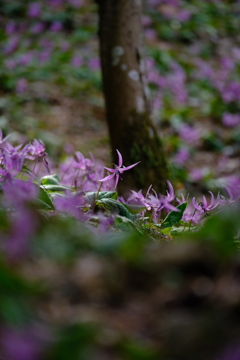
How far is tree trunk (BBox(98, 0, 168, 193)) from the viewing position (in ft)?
13.0

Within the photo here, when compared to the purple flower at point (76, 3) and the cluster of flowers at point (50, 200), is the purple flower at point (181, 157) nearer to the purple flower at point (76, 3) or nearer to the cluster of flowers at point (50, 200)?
the cluster of flowers at point (50, 200)

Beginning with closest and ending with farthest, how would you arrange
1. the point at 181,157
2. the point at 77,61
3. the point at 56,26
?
1. the point at 181,157
2. the point at 77,61
3. the point at 56,26

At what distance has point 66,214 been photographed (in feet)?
6.86

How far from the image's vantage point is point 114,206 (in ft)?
7.63

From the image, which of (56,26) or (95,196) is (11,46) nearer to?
(56,26)

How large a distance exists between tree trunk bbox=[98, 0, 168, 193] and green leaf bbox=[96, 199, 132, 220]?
1.58 meters

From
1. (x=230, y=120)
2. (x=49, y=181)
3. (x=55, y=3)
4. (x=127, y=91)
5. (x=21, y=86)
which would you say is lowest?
(x=230, y=120)

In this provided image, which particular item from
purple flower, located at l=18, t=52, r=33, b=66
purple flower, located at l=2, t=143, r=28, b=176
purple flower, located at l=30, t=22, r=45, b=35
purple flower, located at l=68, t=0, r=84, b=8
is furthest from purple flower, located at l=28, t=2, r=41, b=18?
purple flower, located at l=2, t=143, r=28, b=176

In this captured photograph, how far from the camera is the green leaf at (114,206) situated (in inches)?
90.7

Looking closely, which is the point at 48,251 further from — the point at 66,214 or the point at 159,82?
the point at 159,82

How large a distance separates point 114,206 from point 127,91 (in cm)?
178

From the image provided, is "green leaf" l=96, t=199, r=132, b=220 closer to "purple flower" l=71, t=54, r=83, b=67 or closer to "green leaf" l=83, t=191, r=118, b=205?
"green leaf" l=83, t=191, r=118, b=205

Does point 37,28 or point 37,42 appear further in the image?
point 37,28

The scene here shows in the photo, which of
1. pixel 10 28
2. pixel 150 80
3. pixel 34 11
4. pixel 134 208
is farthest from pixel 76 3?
pixel 134 208
